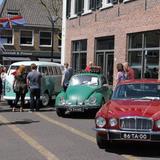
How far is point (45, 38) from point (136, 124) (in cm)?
5011

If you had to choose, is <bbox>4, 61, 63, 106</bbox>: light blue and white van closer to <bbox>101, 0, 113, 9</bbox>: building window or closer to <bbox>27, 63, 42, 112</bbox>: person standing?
<bbox>27, 63, 42, 112</bbox>: person standing

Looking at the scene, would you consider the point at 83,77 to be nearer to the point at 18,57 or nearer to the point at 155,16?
the point at 155,16

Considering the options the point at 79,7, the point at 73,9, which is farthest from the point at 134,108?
the point at 73,9

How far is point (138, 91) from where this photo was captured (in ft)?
34.9

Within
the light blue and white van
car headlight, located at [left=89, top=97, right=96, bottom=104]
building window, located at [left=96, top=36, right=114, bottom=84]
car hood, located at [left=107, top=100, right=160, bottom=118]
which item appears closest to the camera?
car hood, located at [left=107, top=100, right=160, bottom=118]

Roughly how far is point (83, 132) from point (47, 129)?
3.31 ft

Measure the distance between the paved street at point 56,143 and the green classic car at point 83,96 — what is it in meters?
0.69

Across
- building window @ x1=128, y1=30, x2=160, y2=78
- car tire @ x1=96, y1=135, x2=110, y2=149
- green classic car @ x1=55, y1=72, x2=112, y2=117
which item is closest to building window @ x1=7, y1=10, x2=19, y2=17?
building window @ x1=128, y1=30, x2=160, y2=78

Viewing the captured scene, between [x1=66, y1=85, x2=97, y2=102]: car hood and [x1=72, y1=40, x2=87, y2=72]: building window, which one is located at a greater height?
[x1=72, y1=40, x2=87, y2=72]: building window

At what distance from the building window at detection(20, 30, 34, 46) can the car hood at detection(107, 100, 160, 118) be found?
157 ft

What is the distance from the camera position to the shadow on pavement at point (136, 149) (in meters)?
9.23

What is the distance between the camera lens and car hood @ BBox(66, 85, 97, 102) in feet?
51.6

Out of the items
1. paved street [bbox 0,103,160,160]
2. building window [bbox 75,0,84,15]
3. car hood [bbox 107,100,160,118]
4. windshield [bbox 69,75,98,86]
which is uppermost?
building window [bbox 75,0,84,15]

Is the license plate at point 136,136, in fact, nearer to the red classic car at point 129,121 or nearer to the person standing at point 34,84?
the red classic car at point 129,121
